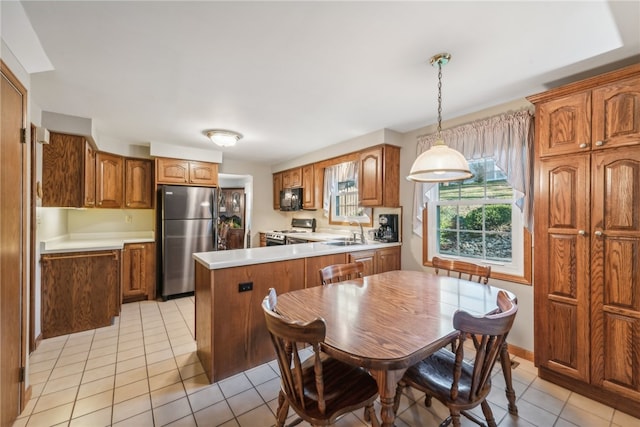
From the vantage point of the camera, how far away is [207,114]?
289 centimetres

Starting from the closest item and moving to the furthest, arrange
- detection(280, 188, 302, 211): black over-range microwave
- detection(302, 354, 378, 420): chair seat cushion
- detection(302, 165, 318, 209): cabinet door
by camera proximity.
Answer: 1. detection(302, 354, 378, 420): chair seat cushion
2. detection(302, 165, 318, 209): cabinet door
3. detection(280, 188, 302, 211): black over-range microwave

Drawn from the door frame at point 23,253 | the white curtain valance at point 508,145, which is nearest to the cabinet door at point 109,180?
the door frame at point 23,253

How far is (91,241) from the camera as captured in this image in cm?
368

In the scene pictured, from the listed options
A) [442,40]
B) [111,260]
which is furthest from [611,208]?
[111,260]

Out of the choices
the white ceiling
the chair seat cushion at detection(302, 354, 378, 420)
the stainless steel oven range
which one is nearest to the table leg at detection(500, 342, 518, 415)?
the chair seat cushion at detection(302, 354, 378, 420)

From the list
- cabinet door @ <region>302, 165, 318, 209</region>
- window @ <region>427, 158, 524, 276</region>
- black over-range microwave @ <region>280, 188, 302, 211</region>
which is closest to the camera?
window @ <region>427, 158, 524, 276</region>

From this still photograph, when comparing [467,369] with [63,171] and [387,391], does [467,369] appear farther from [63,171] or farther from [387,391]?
[63,171]

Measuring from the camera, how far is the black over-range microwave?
489 cm

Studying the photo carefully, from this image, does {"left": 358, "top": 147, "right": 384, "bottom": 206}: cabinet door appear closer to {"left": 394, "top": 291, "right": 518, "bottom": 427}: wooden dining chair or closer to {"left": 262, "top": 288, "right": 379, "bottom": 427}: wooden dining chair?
{"left": 394, "top": 291, "right": 518, "bottom": 427}: wooden dining chair

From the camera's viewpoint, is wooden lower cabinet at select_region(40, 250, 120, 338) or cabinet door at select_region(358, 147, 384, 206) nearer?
wooden lower cabinet at select_region(40, 250, 120, 338)

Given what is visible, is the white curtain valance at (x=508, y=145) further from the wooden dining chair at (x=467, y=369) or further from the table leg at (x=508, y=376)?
the wooden dining chair at (x=467, y=369)

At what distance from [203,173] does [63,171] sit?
171 cm

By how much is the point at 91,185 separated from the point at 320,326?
12.3 ft

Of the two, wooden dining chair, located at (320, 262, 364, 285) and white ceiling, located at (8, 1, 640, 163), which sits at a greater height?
white ceiling, located at (8, 1, 640, 163)
